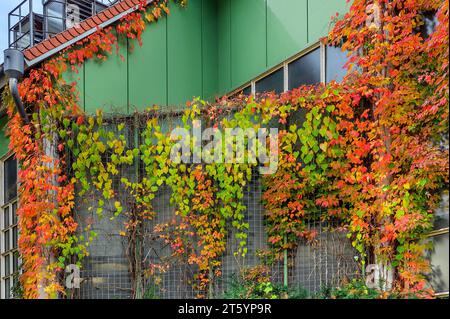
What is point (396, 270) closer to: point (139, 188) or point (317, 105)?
point (317, 105)

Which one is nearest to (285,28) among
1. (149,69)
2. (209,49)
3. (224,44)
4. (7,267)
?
(224,44)

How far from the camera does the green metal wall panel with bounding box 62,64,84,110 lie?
10.1 metres

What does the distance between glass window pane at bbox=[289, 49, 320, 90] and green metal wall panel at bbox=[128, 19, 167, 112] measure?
213 centimetres

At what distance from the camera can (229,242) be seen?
9195mm

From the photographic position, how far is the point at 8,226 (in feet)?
35.0

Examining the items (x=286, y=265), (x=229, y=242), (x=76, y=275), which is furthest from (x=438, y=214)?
(x=76, y=275)

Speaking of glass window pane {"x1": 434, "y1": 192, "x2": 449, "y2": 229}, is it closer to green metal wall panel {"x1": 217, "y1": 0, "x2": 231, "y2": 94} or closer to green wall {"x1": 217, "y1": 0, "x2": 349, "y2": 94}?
green wall {"x1": 217, "y1": 0, "x2": 349, "y2": 94}

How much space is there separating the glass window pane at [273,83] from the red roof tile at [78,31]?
7.68ft

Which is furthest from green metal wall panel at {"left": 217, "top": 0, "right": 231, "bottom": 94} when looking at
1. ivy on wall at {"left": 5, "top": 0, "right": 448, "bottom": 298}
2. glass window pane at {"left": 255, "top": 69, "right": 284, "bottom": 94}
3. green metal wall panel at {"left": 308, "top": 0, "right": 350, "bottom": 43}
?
ivy on wall at {"left": 5, "top": 0, "right": 448, "bottom": 298}

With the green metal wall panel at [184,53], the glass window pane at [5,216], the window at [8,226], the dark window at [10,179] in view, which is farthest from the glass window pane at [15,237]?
the green metal wall panel at [184,53]

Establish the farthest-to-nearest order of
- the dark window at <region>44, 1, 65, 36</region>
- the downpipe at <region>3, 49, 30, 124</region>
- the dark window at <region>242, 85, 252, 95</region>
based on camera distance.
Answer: the dark window at <region>44, 1, 65, 36</region> < the dark window at <region>242, 85, 252, 95</region> < the downpipe at <region>3, 49, 30, 124</region>

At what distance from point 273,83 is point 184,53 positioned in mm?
1668

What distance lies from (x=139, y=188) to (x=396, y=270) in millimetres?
3512

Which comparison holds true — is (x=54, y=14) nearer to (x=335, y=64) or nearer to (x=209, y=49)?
(x=209, y=49)
